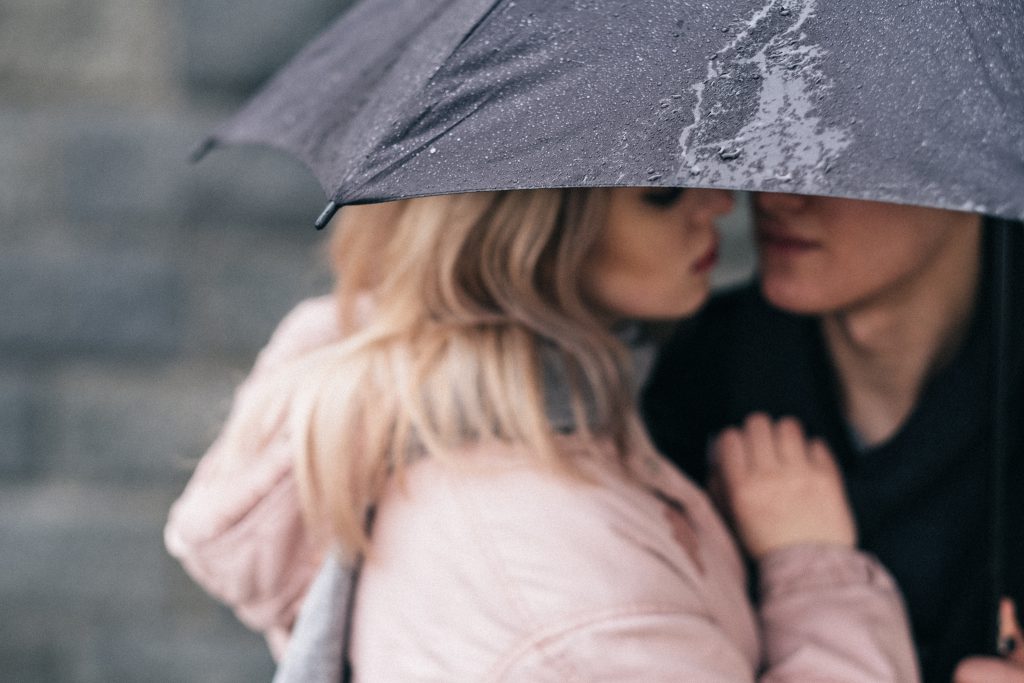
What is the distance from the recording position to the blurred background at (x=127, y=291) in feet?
7.22

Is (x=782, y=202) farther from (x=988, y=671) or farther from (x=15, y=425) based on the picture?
(x=15, y=425)

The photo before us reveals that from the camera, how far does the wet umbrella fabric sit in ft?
2.45

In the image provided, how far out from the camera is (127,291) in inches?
89.6

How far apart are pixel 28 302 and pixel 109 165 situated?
1.18 ft

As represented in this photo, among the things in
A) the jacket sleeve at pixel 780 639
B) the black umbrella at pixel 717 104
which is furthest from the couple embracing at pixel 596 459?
the black umbrella at pixel 717 104

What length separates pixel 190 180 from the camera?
2.22m

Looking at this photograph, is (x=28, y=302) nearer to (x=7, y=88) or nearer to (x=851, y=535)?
(x=7, y=88)

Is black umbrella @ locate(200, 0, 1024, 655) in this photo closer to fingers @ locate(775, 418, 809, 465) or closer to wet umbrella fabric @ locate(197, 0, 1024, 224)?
wet umbrella fabric @ locate(197, 0, 1024, 224)

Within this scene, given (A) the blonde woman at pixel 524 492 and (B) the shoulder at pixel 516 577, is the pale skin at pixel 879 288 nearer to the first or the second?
(A) the blonde woman at pixel 524 492

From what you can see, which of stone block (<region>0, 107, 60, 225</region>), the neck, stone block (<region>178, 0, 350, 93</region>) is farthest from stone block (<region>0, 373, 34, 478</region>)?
the neck

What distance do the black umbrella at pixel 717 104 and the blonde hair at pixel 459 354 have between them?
316 millimetres

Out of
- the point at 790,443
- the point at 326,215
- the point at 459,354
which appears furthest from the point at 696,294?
the point at 326,215

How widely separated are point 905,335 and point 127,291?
1.61 meters

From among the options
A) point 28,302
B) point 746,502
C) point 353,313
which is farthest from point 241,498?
point 28,302
